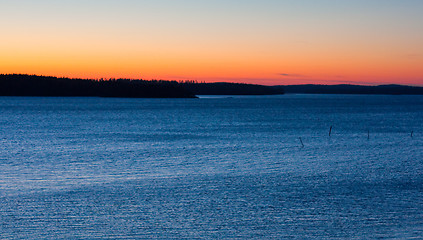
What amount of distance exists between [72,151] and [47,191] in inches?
673

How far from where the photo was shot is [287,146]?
40.6 m

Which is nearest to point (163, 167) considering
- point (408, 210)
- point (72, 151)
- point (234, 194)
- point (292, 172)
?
point (292, 172)

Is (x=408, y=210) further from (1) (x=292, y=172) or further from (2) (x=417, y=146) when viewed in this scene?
(2) (x=417, y=146)

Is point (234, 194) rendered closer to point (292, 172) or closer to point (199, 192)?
point (199, 192)

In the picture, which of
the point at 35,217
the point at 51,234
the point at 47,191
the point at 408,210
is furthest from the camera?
the point at 47,191

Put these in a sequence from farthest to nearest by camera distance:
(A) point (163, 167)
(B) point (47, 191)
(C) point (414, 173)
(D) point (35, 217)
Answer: (A) point (163, 167), (C) point (414, 173), (B) point (47, 191), (D) point (35, 217)

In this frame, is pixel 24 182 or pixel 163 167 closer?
pixel 24 182

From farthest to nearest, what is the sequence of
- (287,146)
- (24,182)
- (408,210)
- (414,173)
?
(287,146)
(414,173)
(24,182)
(408,210)

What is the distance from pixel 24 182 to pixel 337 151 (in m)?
23.2

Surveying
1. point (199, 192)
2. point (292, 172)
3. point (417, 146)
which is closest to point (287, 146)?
point (417, 146)

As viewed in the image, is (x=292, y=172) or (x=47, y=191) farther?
(x=292, y=172)

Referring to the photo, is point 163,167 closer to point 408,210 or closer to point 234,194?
point 234,194

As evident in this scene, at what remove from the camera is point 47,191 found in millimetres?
19016

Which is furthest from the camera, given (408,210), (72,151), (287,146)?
(287,146)
